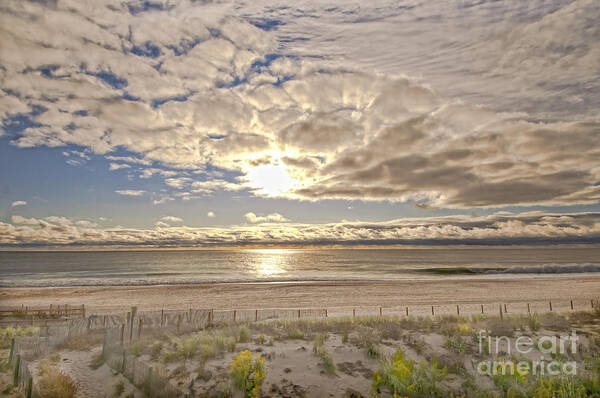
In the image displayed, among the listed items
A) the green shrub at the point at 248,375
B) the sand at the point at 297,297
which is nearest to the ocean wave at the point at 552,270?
the sand at the point at 297,297

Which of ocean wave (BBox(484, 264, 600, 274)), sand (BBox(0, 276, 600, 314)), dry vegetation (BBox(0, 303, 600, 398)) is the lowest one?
ocean wave (BBox(484, 264, 600, 274))

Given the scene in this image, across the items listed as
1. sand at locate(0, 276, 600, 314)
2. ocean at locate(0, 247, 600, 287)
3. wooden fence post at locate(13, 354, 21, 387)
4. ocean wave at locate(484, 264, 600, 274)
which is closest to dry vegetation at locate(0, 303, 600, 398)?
wooden fence post at locate(13, 354, 21, 387)

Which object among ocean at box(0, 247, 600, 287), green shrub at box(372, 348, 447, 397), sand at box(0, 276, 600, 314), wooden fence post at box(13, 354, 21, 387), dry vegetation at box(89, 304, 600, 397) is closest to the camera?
green shrub at box(372, 348, 447, 397)

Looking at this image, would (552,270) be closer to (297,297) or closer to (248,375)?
(297,297)

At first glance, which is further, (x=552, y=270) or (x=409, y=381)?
(x=552, y=270)

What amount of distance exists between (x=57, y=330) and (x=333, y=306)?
24.5 meters

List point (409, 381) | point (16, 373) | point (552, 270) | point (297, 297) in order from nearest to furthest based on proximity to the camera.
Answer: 1. point (409, 381)
2. point (16, 373)
3. point (297, 297)
4. point (552, 270)

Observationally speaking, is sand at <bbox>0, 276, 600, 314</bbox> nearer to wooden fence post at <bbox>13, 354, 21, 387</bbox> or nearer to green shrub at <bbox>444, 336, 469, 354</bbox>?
green shrub at <bbox>444, 336, 469, 354</bbox>

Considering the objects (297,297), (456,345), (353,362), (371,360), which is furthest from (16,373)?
(297,297)

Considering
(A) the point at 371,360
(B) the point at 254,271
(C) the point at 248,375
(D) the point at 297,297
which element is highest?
(C) the point at 248,375

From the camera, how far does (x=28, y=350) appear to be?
40.2ft

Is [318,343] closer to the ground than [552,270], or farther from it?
farther from it

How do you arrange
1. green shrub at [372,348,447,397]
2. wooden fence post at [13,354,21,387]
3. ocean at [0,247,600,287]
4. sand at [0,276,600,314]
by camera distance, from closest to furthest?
green shrub at [372,348,447,397] < wooden fence post at [13,354,21,387] < sand at [0,276,600,314] < ocean at [0,247,600,287]

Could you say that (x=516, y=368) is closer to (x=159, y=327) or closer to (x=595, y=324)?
(x=595, y=324)
